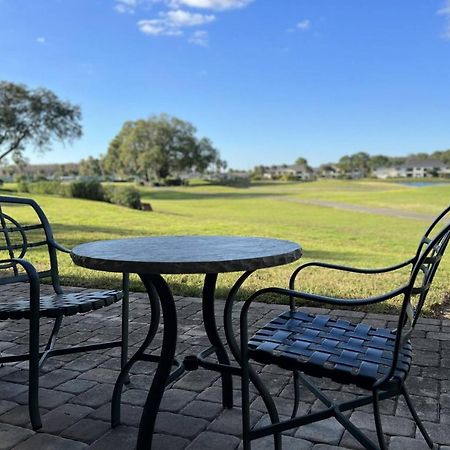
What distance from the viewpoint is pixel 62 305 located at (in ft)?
7.71

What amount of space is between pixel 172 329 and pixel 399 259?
656 cm

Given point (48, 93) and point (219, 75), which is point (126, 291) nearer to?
point (48, 93)

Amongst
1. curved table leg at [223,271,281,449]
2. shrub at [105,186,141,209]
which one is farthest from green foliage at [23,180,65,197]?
curved table leg at [223,271,281,449]

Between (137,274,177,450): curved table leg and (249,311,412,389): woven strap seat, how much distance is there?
333 mm

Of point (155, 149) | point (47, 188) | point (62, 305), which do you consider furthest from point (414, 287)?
point (155, 149)

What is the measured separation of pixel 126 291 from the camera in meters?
2.42

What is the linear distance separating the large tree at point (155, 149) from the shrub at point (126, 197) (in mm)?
38982

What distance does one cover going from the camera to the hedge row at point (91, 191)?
868 inches

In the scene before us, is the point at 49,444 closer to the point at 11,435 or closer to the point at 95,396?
the point at 11,435

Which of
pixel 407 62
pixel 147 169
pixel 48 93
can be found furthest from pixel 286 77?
pixel 48 93

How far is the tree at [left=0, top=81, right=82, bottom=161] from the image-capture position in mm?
33938

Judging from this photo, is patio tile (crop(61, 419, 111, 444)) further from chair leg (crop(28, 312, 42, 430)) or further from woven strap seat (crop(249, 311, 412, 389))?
woven strap seat (crop(249, 311, 412, 389))

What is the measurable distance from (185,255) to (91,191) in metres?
24.0

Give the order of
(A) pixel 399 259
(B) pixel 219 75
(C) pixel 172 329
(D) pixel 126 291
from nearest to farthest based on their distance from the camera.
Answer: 1. (C) pixel 172 329
2. (D) pixel 126 291
3. (A) pixel 399 259
4. (B) pixel 219 75
